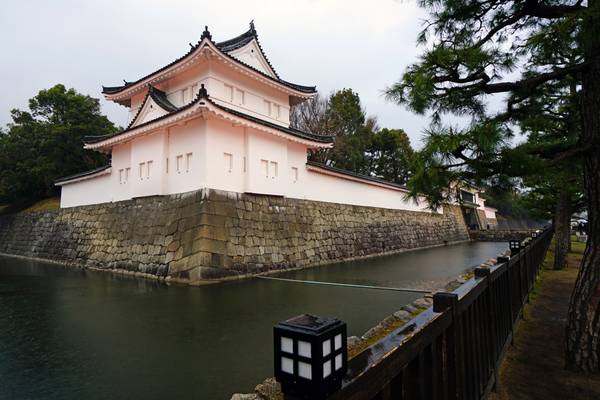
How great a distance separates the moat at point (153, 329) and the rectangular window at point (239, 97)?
5.84m

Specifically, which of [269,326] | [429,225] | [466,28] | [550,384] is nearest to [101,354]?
[269,326]

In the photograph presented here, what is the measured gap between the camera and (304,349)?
2.77 feet

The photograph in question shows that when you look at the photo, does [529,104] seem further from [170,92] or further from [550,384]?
[170,92]

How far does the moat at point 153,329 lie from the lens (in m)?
2.88

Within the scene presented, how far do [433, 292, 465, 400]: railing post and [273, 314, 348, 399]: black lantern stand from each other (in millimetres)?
727

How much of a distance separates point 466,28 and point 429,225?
16.8 meters

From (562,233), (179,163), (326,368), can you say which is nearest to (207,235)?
(179,163)

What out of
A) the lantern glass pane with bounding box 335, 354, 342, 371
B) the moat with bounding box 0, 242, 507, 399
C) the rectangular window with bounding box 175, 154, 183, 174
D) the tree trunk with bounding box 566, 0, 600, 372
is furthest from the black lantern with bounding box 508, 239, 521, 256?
the rectangular window with bounding box 175, 154, 183, 174

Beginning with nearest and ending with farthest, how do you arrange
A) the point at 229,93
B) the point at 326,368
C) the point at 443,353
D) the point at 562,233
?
the point at 326,368, the point at 443,353, the point at 562,233, the point at 229,93

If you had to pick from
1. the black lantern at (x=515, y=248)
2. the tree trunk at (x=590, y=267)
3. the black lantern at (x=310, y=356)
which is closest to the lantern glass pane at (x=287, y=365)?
the black lantern at (x=310, y=356)

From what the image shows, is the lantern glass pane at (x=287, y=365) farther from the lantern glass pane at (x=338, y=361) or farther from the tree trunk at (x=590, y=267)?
the tree trunk at (x=590, y=267)

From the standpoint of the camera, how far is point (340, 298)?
584 cm

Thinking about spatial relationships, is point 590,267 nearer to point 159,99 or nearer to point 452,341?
point 452,341

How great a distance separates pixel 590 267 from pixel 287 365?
2.66 metres
